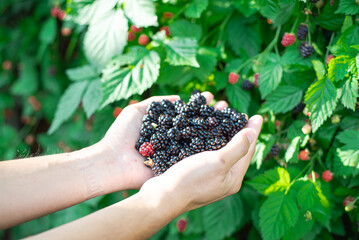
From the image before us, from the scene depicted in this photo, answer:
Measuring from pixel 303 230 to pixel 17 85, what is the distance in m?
2.39

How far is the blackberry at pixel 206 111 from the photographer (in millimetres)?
1314

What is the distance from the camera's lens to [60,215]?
6.85ft

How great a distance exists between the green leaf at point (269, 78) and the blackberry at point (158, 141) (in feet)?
1.38

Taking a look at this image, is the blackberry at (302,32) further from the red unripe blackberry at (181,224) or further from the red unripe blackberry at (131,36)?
the red unripe blackberry at (181,224)

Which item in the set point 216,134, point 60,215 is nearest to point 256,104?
point 216,134

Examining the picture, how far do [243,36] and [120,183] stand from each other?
35.6 inches

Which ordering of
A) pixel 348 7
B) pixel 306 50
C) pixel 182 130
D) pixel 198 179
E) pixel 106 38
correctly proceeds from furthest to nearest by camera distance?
pixel 106 38, pixel 182 130, pixel 306 50, pixel 348 7, pixel 198 179

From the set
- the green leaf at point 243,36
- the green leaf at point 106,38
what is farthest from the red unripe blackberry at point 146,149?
the green leaf at point 243,36

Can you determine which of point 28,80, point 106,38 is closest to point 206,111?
point 106,38

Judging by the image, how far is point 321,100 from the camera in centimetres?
110

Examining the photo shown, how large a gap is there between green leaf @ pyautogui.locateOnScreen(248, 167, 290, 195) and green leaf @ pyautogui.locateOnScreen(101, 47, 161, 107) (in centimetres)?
57

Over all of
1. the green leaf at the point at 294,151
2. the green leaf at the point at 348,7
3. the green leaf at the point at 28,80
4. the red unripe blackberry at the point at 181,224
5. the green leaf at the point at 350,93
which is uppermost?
the green leaf at the point at 348,7

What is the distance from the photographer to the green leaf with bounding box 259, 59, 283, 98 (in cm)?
123

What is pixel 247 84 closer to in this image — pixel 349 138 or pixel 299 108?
pixel 299 108
